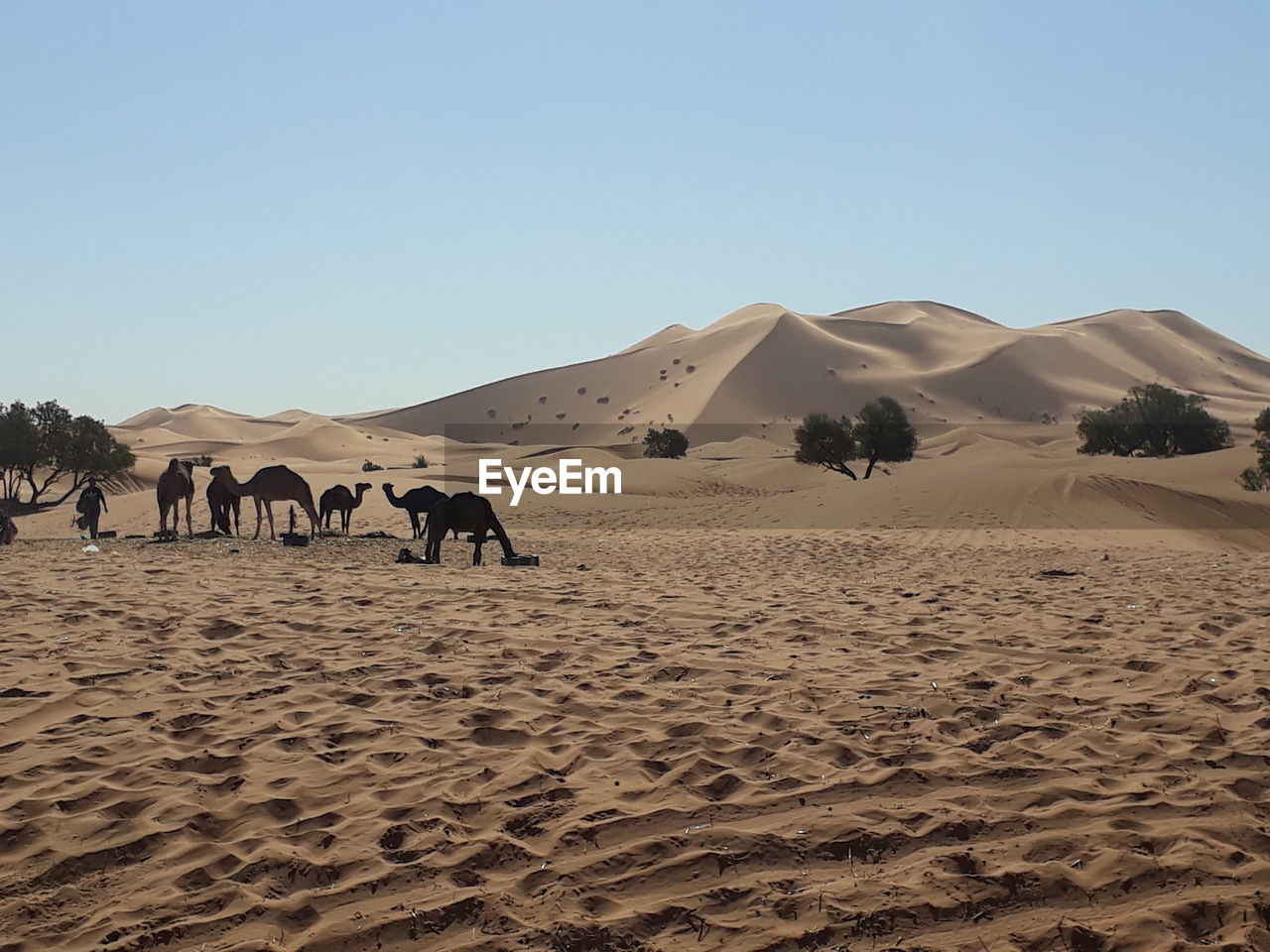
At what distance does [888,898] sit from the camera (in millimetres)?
4066

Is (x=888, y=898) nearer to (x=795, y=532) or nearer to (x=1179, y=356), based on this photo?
(x=795, y=532)

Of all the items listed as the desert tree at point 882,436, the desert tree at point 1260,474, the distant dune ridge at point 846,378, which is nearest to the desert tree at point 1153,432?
the desert tree at point 882,436

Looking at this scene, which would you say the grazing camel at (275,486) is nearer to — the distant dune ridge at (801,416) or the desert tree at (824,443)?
the distant dune ridge at (801,416)

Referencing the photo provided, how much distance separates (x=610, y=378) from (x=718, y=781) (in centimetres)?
11846

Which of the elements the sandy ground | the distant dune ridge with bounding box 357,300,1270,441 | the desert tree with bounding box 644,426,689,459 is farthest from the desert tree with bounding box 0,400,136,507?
the distant dune ridge with bounding box 357,300,1270,441

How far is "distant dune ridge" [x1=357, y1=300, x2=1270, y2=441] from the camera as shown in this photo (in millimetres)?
102000

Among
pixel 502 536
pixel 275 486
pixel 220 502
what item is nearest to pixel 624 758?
pixel 502 536

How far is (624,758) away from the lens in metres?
5.56

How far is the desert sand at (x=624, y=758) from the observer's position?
402 centimetres

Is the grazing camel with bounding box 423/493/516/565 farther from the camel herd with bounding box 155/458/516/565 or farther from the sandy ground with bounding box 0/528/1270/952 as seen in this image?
the sandy ground with bounding box 0/528/1270/952

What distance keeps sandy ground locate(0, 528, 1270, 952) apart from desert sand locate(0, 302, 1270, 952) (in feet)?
0.07

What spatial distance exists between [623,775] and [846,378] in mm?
104785

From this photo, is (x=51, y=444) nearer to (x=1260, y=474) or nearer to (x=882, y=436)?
(x=882, y=436)

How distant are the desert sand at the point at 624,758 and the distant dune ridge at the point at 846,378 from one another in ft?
264
